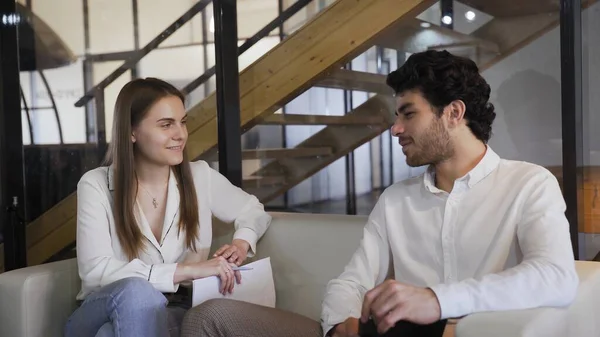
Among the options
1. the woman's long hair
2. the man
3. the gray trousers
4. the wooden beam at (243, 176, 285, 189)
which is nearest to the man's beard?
the man

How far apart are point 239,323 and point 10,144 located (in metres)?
1.67

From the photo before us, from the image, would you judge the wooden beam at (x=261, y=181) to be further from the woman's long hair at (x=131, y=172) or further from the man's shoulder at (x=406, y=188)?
the man's shoulder at (x=406, y=188)

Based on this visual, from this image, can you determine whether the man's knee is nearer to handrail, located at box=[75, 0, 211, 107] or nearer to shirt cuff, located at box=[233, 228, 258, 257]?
shirt cuff, located at box=[233, 228, 258, 257]

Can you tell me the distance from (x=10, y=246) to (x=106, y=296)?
1254 millimetres

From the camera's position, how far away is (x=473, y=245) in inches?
65.2

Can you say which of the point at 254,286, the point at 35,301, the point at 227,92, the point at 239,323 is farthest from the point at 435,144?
the point at 227,92

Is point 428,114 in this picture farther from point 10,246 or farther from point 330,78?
point 10,246

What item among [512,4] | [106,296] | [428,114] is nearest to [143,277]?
[106,296]

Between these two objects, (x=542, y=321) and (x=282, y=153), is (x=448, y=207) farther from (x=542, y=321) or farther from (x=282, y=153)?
(x=282, y=153)

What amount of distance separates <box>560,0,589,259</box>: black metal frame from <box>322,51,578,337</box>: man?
2.55ft

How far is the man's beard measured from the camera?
171 cm

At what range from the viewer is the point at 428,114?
5.65 feet

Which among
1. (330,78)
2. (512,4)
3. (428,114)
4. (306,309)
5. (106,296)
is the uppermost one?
(512,4)

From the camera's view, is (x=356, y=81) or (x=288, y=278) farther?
(x=356, y=81)
